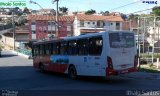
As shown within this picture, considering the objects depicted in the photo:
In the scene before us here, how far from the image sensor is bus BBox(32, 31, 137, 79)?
65.8 ft

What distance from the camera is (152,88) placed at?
57.3 feet

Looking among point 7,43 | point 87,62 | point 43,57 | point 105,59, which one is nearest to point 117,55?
point 105,59

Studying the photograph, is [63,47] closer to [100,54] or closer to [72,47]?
[72,47]

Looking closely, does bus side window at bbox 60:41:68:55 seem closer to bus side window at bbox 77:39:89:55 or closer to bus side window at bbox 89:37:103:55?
bus side window at bbox 77:39:89:55

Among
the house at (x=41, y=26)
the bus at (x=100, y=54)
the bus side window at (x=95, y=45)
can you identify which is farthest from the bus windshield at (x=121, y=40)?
the house at (x=41, y=26)

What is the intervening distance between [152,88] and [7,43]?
354 ft

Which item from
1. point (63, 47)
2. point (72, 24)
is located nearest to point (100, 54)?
point (63, 47)

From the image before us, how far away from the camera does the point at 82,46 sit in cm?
2239

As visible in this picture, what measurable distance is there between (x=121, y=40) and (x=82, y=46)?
270 cm

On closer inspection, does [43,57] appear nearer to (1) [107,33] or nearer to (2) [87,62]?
(2) [87,62]

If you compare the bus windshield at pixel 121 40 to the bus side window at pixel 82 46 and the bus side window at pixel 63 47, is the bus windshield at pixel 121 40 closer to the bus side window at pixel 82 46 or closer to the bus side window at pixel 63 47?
the bus side window at pixel 82 46

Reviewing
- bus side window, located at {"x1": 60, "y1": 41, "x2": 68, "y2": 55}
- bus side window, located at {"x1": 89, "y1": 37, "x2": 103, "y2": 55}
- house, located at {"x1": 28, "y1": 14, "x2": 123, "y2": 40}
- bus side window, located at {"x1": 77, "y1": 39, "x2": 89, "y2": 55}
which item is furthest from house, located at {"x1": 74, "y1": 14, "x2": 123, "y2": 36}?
bus side window, located at {"x1": 89, "y1": 37, "x2": 103, "y2": 55}

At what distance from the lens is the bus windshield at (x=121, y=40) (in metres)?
20.2

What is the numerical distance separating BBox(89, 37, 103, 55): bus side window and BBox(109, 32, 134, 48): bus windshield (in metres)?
0.60
